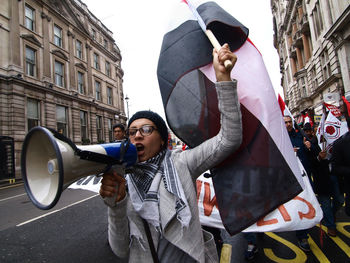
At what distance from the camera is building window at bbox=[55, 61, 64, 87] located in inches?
813

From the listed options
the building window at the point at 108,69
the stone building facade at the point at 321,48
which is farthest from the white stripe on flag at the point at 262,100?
the building window at the point at 108,69

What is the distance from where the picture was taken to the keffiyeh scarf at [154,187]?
1256mm

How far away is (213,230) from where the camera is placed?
126 inches

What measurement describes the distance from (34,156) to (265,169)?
1.30 meters

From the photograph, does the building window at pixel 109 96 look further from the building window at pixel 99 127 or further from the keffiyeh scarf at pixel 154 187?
the keffiyeh scarf at pixel 154 187

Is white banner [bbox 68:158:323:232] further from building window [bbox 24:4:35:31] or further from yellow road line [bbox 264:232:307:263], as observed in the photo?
building window [bbox 24:4:35:31]

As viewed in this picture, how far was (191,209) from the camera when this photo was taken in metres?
1.33

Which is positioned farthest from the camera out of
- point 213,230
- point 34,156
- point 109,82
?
point 109,82

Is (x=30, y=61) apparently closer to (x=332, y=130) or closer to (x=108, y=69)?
(x=108, y=69)

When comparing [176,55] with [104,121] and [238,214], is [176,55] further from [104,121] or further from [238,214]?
[104,121]

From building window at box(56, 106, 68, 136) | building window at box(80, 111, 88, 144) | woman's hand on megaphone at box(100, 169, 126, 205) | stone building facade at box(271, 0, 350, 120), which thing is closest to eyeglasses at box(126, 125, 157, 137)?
woman's hand on megaphone at box(100, 169, 126, 205)

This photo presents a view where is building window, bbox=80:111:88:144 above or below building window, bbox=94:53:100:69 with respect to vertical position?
below

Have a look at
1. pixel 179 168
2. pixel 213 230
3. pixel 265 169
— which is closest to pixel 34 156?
pixel 179 168

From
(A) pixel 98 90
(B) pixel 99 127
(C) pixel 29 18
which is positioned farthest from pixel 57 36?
(B) pixel 99 127
